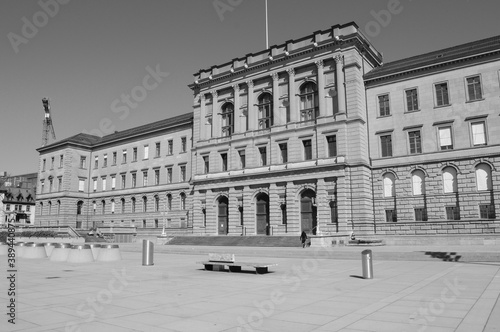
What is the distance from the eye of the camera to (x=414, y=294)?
11.9 m

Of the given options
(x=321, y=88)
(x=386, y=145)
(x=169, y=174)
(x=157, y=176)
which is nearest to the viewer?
(x=386, y=145)

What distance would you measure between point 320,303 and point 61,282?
8.97 m

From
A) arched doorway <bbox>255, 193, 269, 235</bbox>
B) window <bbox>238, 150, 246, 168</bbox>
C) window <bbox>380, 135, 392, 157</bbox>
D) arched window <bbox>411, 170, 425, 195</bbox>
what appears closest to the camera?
arched window <bbox>411, 170, 425, 195</bbox>

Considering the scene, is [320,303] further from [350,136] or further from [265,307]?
[350,136]

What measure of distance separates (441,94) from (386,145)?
710 centimetres

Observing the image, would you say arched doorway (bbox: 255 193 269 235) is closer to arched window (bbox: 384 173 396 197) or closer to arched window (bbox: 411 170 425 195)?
arched window (bbox: 384 173 396 197)

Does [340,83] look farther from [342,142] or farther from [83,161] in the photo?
[83,161]

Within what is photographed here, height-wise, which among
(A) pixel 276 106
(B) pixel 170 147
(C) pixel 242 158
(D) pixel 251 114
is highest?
(A) pixel 276 106

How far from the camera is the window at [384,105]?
4480 centimetres

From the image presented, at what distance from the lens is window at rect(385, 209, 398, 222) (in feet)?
139

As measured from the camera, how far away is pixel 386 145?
44.3m

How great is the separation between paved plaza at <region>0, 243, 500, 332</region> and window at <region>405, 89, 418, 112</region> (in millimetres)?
28499

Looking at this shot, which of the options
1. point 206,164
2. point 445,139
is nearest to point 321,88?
point 445,139

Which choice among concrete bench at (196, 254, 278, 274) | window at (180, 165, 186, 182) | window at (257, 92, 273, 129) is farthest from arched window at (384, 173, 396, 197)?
window at (180, 165, 186, 182)
